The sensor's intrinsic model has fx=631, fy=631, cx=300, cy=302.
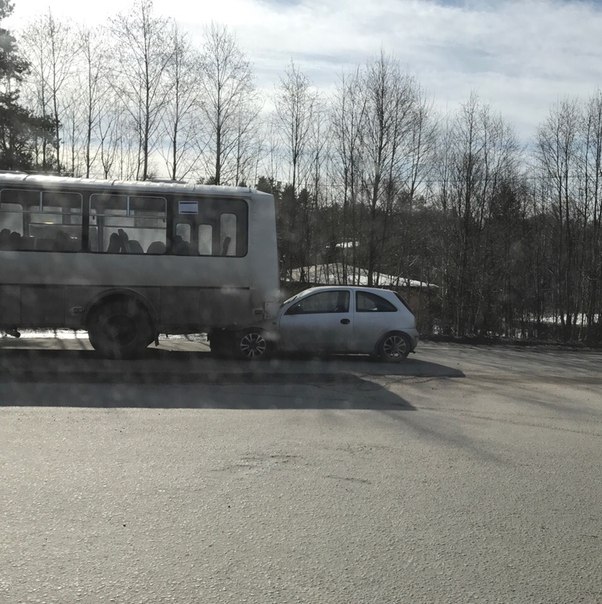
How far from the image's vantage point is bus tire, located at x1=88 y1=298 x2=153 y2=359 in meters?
11.6

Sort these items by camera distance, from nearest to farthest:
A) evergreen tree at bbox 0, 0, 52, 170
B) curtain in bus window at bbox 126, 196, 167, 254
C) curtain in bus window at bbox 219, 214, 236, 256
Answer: curtain in bus window at bbox 126, 196, 167, 254
curtain in bus window at bbox 219, 214, 236, 256
evergreen tree at bbox 0, 0, 52, 170

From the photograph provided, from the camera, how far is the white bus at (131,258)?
11.4 m

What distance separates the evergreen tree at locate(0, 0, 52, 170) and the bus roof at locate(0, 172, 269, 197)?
15.4 m

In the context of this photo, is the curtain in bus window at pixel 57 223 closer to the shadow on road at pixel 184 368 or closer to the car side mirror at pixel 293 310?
the shadow on road at pixel 184 368

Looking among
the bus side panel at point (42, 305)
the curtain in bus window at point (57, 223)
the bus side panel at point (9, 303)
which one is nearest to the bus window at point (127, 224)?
the curtain in bus window at point (57, 223)

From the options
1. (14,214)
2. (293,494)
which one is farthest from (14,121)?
(293,494)

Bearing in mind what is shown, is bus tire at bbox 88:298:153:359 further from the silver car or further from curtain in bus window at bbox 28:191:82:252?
the silver car

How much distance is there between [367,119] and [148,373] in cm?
2065

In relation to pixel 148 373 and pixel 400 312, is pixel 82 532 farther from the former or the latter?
pixel 400 312

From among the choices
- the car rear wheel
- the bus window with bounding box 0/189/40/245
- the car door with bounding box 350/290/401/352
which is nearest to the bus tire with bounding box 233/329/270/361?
the car door with bounding box 350/290/401/352

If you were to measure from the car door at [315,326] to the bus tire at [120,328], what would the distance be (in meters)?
2.79

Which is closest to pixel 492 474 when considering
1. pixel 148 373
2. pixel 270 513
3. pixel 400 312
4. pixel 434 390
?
pixel 270 513

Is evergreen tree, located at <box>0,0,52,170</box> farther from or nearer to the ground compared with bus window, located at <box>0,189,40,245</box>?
farther from the ground

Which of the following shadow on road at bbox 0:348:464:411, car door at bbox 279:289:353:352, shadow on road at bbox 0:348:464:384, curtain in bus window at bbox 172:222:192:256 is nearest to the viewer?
shadow on road at bbox 0:348:464:411
